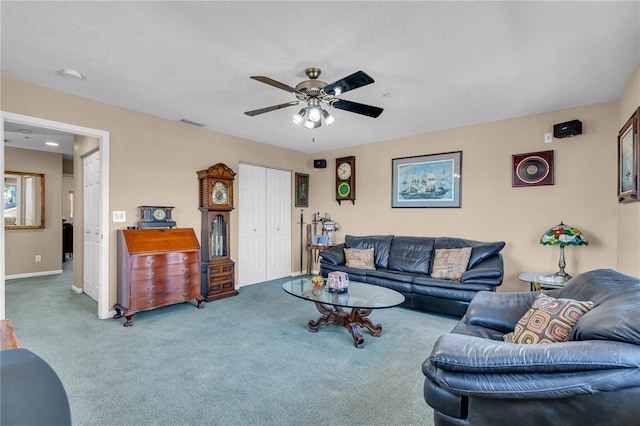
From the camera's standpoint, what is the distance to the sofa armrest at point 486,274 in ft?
11.5

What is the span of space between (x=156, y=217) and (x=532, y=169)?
189 inches

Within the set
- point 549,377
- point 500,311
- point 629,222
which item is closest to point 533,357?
point 549,377

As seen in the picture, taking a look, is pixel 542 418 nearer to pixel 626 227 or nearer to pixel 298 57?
pixel 298 57

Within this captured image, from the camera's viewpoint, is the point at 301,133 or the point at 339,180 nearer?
the point at 301,133

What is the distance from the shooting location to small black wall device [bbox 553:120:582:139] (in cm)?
353

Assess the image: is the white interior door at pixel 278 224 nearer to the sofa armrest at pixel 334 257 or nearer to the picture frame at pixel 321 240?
the picture frame at pixel 321 240

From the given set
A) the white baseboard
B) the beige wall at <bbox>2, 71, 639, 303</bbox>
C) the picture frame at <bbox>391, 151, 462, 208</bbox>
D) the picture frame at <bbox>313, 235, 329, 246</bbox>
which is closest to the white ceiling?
the beige wall at <bbox>2, 71, 639, 303</bbox>

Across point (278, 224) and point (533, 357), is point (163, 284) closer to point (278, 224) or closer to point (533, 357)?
point (278, 224)

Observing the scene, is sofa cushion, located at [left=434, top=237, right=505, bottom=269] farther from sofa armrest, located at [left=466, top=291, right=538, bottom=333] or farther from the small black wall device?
sofa armrest, located at [left=466, top=291, right=538, bottom=333]

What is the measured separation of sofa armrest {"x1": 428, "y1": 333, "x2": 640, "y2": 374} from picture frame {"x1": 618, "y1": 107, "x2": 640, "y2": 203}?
2177mm

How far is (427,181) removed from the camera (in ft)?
15.8

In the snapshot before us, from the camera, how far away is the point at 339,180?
5883mm

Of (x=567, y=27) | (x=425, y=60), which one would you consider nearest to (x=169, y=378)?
(x=425, y=60)

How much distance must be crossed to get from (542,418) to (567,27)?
2.37 m
